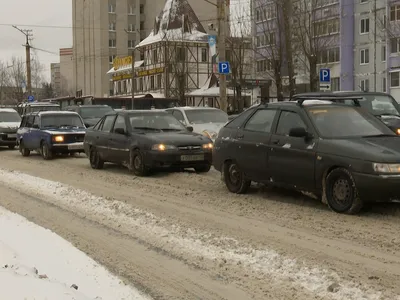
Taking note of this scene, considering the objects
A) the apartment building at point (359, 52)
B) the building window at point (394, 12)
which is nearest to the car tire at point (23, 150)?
the apartment building at point (359, 52)

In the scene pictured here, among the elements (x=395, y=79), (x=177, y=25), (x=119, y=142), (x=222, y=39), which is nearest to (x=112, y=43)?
(x=177, y=25)

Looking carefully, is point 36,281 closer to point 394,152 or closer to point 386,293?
point 386,293

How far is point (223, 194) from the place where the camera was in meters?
9.85

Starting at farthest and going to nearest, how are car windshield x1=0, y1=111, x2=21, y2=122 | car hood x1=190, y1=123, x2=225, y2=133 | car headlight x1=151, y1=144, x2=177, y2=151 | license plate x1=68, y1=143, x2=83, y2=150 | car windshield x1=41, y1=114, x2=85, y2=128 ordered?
car windshield x1=0, y1=111, x2=21, y2=122
car windshield x1=41, y1=114, x2=85, y2=128
license plate x1=68, y1=143, x2=83, y2=150
car hood x1=190, y1=123, x2=225, y2=133
car headlight x1=151, y1=144, x2=177, y2=151

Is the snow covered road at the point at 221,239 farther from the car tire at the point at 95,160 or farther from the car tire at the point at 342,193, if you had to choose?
the car tire at the point at 95,160

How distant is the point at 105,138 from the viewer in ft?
45.9

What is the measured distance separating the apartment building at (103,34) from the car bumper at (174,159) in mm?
74155

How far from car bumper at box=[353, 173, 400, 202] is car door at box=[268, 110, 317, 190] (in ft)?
2.85

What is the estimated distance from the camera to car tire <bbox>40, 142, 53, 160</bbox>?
58.3 feet

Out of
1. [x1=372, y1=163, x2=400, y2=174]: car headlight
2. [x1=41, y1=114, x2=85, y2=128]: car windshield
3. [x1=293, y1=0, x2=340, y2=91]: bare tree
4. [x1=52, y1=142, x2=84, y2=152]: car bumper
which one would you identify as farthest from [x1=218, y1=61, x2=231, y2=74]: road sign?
[x1=372, y1=163, x2=400, y2=174]: car headlight

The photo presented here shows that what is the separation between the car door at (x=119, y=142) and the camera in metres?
13.1

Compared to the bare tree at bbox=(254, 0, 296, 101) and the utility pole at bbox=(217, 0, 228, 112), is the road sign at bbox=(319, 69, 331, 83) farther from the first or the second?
the bare tree at bbox=(254, 0, 296, 101)

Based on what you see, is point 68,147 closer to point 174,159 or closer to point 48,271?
point 174,159

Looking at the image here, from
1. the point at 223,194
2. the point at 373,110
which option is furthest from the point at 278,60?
the point at 223,194
